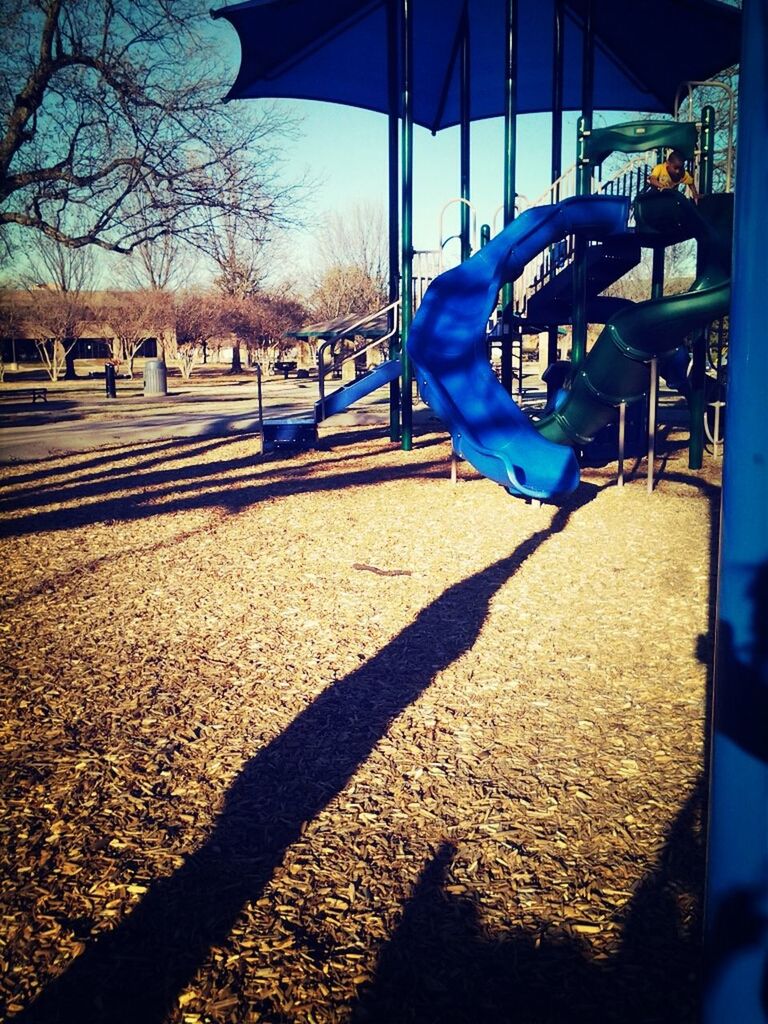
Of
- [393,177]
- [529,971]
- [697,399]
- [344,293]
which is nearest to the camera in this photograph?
[529,971]

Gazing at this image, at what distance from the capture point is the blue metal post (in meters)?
1.54

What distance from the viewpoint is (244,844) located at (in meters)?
3.03

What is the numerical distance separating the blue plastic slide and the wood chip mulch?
1.95 m

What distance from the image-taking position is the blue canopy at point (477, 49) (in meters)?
14.5

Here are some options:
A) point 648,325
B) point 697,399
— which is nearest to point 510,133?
point 648,325

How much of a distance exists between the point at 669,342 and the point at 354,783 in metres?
8.36

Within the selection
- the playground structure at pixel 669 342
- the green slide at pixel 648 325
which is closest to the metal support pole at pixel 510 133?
the playground structure at pixel 669 342

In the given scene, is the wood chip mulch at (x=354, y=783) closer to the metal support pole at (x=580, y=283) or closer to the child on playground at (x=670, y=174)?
the metal support pole at (x=580, y=283)

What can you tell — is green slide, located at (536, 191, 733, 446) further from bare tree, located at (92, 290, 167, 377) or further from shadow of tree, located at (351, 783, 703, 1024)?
bare tree, located at (92, 290, 167, 377)

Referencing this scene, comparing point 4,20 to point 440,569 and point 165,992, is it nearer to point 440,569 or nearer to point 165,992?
point 440,569

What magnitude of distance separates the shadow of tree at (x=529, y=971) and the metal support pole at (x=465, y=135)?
1400cm

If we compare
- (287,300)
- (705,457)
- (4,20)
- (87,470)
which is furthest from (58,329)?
(705,457)

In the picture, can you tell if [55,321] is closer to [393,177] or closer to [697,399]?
[393,177]

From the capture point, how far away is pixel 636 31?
15.5 metres
